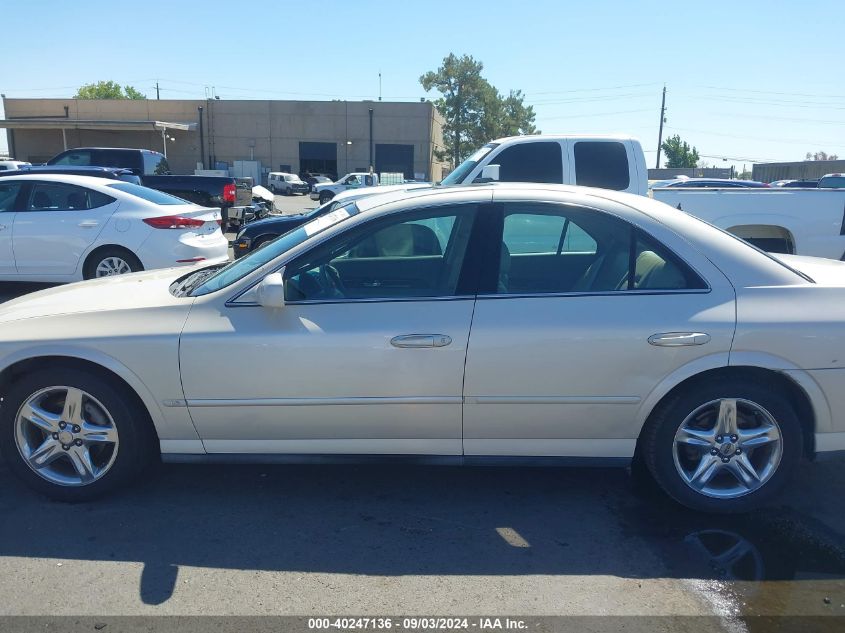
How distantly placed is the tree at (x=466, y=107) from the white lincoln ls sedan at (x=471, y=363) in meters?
56.3

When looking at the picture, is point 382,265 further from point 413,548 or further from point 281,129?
point 281,129

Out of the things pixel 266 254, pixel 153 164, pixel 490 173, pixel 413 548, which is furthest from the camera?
pixel 153 164

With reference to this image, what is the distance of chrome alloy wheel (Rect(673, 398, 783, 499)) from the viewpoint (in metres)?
3.54

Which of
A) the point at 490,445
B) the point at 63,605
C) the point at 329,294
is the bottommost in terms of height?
the point at 63,605

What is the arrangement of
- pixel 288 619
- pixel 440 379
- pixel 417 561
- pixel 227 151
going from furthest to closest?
pixel 227 151
pixel 440 379
pixel 417 561
pixel 288 619

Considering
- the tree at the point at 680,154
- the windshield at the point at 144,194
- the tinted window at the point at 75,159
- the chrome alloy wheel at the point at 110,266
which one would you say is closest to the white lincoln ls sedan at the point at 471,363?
the chrome alloy wheel at the point at 110,266

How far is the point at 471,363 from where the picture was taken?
3422 mm

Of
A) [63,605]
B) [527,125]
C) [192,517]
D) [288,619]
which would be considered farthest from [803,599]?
[527,125]

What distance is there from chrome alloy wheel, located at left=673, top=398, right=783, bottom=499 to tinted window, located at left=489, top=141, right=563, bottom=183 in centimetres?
493

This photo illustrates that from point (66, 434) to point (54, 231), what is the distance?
5.82 m

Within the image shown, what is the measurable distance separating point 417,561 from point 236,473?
4.73 ft

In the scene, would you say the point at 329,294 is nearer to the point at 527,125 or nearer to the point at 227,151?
the point at 227,151

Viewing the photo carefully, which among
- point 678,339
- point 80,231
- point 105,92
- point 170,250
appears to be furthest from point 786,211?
point 105,92

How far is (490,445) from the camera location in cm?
359
